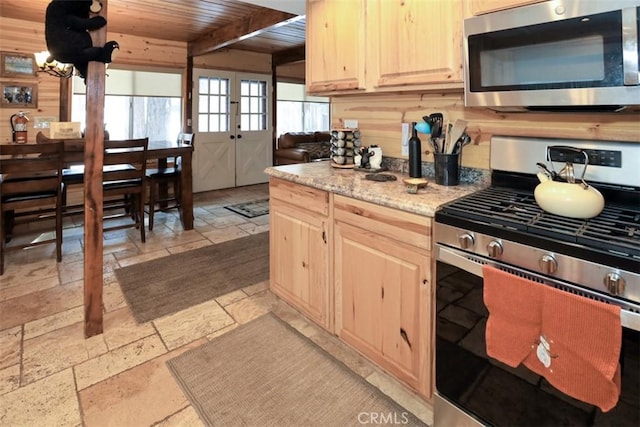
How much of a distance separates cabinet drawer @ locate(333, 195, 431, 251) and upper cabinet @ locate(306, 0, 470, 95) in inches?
27.2

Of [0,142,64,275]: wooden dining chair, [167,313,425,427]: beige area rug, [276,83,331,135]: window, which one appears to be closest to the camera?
[167,313,425,427]: beige area rug

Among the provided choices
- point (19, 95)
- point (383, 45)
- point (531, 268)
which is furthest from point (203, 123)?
point (531, 268)

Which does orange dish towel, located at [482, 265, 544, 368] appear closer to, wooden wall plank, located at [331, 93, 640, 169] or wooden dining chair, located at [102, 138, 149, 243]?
wooden wall plank, located at [331, 93, 640, 169]

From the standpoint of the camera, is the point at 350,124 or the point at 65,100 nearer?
the point at 350,124

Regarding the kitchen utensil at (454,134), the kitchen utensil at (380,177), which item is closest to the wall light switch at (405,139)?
the kitchen utensil at (380,177)

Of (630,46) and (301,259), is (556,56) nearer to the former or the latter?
(630,46)

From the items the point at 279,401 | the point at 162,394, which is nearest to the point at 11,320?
the point at 162,394

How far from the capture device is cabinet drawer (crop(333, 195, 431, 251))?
1.46m

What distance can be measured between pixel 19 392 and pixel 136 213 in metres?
2.60

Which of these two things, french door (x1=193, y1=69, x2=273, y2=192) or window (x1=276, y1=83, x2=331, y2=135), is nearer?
french door (x1=193, y1=69, x2=273, y2=192)

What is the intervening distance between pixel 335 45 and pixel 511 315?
1840mm

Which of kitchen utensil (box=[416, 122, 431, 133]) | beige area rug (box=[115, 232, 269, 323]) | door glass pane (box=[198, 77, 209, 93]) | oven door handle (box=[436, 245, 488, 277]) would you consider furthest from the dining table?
oven door handle (box=[436, 245, 488, 277])

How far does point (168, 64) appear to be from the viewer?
567 centimetres

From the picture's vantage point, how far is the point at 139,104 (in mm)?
5617
